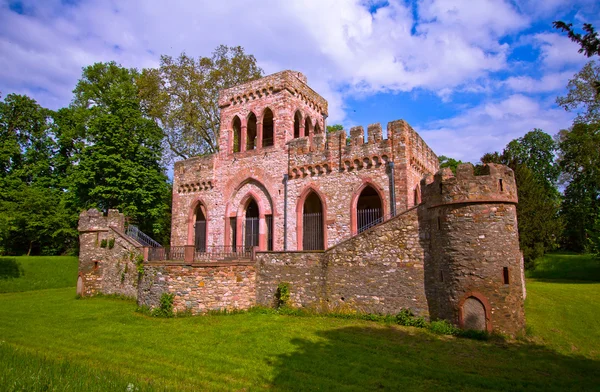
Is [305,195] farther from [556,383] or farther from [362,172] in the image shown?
[556,383]

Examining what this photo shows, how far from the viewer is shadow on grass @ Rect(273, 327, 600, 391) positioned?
24.1ft

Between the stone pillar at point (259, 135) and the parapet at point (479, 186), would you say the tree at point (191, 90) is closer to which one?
the stone pillar at point (259, 135)

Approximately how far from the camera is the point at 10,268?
79.0ft

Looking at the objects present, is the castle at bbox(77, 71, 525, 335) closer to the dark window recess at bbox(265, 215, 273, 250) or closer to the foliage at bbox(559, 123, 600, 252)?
the dark window recess at bbox(265, 215, 273, 250)

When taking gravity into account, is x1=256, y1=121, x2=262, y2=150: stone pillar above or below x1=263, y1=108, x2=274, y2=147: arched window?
below

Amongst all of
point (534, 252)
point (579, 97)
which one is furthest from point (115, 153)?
point (579, 97)

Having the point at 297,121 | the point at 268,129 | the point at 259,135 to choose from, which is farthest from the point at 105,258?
the point at 297,121

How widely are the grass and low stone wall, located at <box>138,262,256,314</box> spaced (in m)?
14.2

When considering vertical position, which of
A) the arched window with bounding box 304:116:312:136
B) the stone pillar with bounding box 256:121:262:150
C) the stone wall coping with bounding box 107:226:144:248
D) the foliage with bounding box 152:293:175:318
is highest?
the arched window with bounding box 304:116:312:136

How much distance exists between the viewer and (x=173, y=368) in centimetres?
812

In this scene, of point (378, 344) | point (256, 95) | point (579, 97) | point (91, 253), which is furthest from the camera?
point (579, 97)

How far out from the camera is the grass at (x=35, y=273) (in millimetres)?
23250

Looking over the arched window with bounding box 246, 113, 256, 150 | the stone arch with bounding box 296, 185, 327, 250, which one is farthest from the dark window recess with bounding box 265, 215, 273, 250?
the arched window with bounding box 246, 113, 256, 150

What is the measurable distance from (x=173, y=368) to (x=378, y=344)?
5.01m
